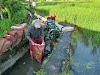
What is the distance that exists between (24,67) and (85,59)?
264cm

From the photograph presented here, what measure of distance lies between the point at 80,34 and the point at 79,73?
22.3 feet

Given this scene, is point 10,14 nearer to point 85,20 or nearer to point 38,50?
point 38,50

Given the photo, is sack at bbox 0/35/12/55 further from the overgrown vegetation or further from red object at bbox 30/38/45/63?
the overgrown vegetation

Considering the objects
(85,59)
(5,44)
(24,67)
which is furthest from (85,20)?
(5,44)

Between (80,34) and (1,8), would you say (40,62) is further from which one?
(80,34)

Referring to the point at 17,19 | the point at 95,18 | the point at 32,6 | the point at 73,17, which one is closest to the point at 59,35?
the point at 17,19

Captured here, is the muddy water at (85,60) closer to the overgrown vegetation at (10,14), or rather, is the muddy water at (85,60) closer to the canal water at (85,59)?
the canal water at (85,59)

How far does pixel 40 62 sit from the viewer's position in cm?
1039

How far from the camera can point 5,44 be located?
9656mm

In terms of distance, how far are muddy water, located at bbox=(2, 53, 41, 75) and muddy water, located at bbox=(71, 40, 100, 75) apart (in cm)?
148

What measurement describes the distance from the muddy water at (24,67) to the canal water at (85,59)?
1478mm

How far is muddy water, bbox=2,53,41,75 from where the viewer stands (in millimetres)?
9844

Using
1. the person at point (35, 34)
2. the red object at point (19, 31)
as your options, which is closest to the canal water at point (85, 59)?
the person at point (35, 34)

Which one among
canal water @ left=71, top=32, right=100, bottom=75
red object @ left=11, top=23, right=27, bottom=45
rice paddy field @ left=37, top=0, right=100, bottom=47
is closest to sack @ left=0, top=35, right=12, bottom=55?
red object @ left=11, top=23, right=27, bottom=45
